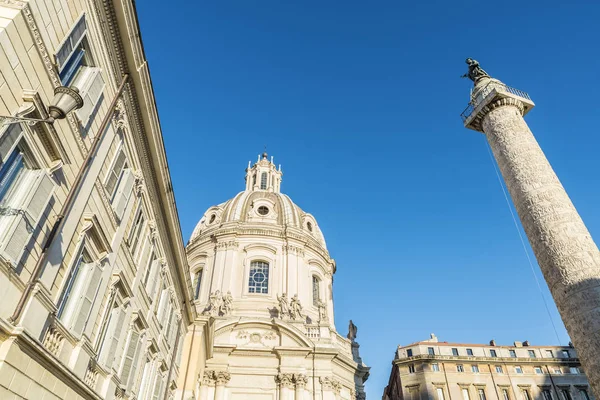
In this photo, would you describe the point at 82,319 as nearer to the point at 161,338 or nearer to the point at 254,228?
the point at 161,338

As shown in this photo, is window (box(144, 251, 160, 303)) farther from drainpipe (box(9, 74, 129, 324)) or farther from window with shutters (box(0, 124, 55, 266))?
window with shutters (box(0, 124, 55, 266))

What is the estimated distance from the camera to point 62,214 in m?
8.34

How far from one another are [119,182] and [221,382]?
21493 mm

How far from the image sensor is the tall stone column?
28.6m

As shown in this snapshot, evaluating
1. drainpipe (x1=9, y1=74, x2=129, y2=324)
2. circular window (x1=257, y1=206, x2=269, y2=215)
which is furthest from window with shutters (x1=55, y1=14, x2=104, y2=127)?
circular window (x1=257, y1=206, x2=269, y2=215)

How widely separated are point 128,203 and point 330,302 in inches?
1205

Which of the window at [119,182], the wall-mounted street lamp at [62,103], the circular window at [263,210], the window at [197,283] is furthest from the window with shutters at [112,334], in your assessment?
the circular window at [263,210]

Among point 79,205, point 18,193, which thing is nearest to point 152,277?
point 79,205

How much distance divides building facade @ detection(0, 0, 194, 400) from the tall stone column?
14711 mm

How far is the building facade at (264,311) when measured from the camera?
95.7 ft

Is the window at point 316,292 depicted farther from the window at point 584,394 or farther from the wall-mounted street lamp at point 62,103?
the wall-mounted street lamp at point 62,103

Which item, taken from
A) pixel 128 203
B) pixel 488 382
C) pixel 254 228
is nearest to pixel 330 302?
pixel 254 228

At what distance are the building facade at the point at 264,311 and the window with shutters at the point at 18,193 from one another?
49.0ft

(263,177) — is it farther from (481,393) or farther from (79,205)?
(79,205)
